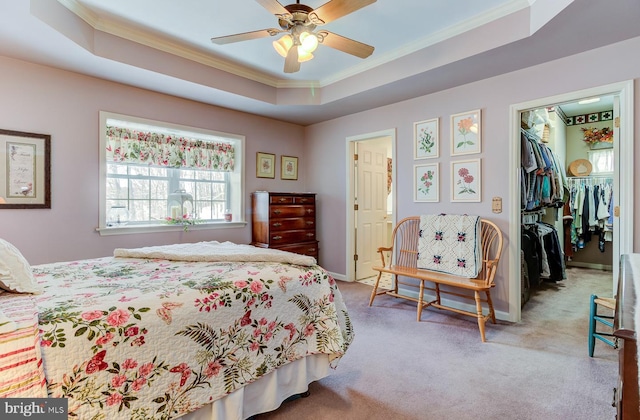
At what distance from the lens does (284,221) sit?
4.30 meters

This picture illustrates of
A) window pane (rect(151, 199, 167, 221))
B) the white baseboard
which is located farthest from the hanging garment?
window pane (rect(151, 199, 167, 221))

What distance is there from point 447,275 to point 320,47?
8.41 ft

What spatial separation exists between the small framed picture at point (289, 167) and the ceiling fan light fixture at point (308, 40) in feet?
8.72

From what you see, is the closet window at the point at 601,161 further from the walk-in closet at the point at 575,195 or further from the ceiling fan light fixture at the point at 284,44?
the ceiling fan light fixture at the point at 284,44

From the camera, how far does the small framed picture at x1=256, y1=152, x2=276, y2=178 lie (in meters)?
4.50

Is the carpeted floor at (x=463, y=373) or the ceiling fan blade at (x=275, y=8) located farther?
the ceiling fan blade at (x=275, y=8)

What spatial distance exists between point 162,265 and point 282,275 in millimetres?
793

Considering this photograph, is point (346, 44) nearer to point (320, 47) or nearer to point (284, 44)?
point (284, 44)

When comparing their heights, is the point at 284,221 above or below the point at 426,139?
below

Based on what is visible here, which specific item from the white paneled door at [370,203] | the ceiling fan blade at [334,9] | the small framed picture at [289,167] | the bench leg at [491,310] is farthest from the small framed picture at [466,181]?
the small framed picture at [289,167]

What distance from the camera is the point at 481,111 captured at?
10.5 feet

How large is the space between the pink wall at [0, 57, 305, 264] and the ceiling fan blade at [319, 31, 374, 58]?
2.28m

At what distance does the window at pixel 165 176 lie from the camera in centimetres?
335

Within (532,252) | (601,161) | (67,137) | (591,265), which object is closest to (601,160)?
(601,161)
